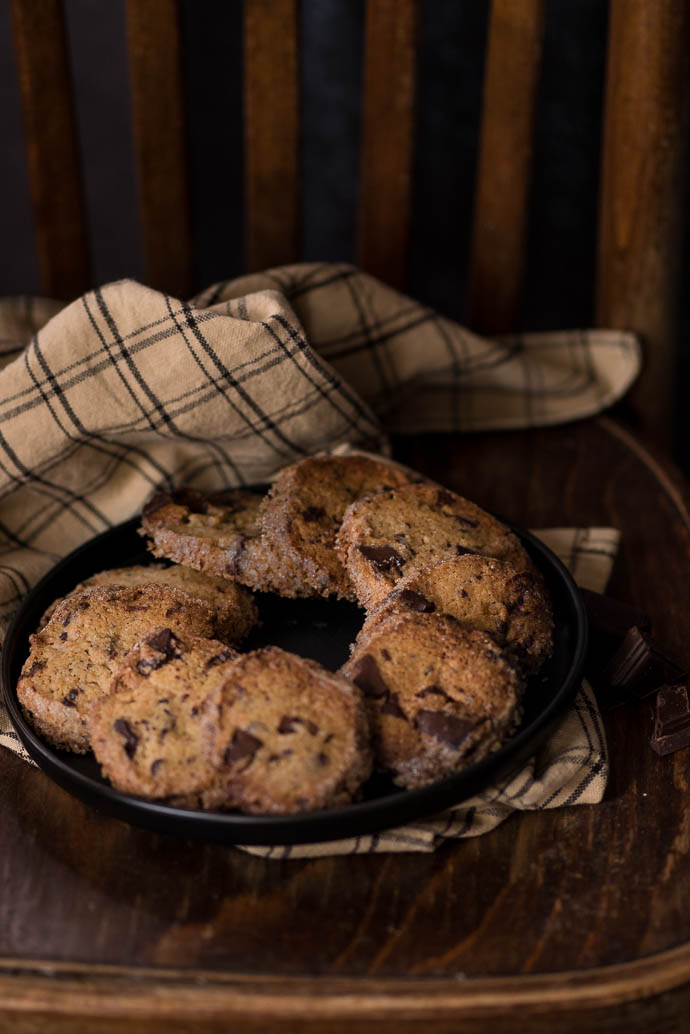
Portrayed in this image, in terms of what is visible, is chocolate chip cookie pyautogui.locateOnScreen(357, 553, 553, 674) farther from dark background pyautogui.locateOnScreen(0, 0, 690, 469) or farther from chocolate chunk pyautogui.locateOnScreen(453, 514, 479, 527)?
dark background pyautogui.locateOnScreen(0, 0, 690, 469)

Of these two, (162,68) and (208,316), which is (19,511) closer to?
(208,316)

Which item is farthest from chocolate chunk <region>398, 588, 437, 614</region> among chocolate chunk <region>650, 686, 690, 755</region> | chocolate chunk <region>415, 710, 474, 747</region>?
chocolate chunk <region>650, 686, 690, 755</region>

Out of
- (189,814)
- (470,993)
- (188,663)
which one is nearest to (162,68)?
(188,663)

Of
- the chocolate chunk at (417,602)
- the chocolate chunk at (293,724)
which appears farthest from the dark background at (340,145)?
the chocolate chunk at (293,724)

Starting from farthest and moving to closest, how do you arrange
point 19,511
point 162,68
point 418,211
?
point 418,211 < point 162,68 < point 19,511

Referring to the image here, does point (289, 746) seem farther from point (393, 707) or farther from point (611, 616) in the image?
point (611, 616)

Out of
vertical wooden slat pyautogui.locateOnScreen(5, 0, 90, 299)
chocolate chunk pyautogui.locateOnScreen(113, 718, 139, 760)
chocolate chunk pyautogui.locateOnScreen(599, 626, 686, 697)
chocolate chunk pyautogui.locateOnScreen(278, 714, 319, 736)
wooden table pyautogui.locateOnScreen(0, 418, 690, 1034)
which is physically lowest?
wooden table pyautogui.locateOnScreen(0, 418, 690, 1034)
